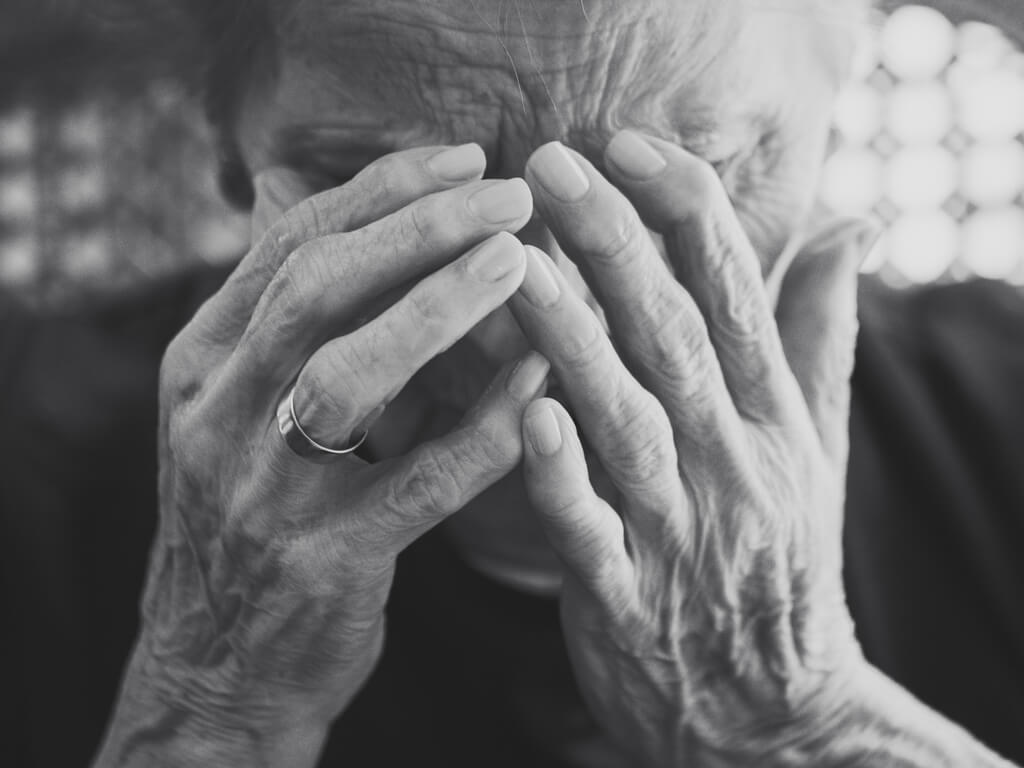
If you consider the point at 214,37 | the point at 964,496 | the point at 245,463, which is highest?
the point at 214,37

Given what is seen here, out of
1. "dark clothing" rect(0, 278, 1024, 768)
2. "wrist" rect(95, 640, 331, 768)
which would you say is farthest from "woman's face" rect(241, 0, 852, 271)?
"wrist" rect(95, 640, 331, 768)

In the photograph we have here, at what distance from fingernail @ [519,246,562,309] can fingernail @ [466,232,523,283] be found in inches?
1.3

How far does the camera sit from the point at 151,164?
102 centimetres

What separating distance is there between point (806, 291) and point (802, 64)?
0.79ft

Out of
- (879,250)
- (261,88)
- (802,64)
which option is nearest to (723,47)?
(802,64)

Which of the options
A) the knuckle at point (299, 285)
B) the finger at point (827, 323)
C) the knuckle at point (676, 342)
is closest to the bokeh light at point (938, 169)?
the finger at point (827, 323)

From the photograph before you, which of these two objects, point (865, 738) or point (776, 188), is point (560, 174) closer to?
point (776, 188)

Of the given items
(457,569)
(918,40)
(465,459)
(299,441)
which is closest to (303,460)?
(299,441)

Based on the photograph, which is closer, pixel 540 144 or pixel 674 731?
pixel 540 144

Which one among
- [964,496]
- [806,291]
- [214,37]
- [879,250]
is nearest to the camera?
[214,37]

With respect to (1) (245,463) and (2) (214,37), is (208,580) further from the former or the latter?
(2) (214,37)

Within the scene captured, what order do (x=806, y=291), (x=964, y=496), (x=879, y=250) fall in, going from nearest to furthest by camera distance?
(x=806, y=291) < (x=964, y=496) < (x=879, y=250)

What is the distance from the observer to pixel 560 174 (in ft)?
2.13

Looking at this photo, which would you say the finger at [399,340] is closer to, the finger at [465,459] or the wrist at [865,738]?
the finger at [465,459]
